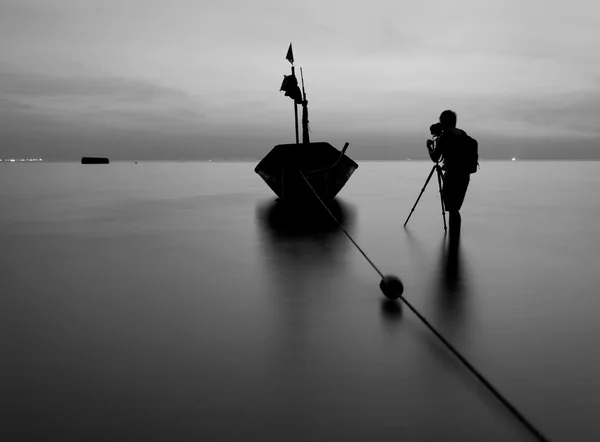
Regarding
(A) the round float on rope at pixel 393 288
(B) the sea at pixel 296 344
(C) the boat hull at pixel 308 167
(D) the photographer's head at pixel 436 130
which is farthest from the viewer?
(C) the boat hull at pixel 308 167

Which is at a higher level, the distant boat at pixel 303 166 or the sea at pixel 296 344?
the distant boat at pixel 303 166

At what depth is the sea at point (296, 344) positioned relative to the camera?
231cm

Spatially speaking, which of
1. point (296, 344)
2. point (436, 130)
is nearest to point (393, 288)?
point (296, 344)

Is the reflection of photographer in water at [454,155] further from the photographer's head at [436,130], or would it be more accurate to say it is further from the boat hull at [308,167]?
the boat hull at [308,167]

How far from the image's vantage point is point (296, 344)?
132 inches

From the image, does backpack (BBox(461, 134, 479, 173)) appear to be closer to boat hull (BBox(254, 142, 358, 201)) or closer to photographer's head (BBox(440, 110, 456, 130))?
photographer's head (BBox(440, 110, 456, 130))

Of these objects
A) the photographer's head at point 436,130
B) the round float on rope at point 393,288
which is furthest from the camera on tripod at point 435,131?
the round float on rope at point 393,288

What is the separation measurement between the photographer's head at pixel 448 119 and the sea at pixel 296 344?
212 centimetres

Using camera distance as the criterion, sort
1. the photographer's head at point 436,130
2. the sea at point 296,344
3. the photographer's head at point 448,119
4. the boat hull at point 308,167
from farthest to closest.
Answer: the boat hull at point 308,167, the photographer's head at point 436,130, the photographer's head at point 448,119, the sea at point 296,344

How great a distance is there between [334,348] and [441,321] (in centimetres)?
117

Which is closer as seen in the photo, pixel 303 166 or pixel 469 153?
pixel 469 153

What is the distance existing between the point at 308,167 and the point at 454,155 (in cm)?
671

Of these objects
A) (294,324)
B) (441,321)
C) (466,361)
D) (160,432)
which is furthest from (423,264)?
(160,432)

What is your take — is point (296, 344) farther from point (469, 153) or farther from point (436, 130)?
point (436, 130)
